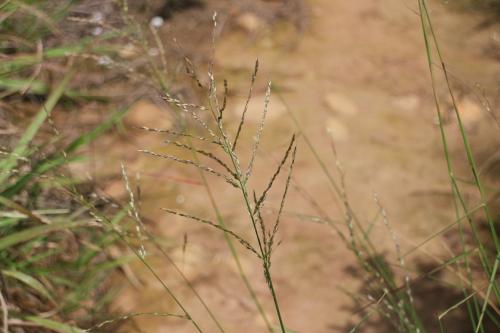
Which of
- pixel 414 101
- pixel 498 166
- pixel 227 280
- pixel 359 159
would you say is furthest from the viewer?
pixel 414 101

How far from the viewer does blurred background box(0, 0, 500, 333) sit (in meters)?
1.63

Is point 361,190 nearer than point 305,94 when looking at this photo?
Yes

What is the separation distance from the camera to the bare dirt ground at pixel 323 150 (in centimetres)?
178

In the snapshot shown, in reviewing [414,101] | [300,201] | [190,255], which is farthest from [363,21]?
[190,255]

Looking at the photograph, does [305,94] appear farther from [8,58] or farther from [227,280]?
[8,58]

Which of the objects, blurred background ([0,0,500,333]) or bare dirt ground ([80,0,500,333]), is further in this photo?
bare dirt ground ([80,0,500,333])

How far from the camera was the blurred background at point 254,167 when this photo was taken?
64.2 inches

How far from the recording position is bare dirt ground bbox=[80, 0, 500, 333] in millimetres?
1777

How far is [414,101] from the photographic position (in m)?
2.34

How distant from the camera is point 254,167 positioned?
7.07ft

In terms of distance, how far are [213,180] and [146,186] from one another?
0.68 feet

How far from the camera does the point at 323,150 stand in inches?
85.0

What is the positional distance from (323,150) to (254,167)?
222 millimetres

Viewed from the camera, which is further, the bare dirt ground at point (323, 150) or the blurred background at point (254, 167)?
the bare dirt ground at point (323, 150)
